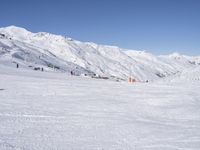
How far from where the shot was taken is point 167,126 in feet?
51.6

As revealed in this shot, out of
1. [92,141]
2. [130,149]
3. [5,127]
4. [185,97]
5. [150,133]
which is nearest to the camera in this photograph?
[130,149]

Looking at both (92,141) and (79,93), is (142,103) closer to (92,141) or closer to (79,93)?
(79,93)

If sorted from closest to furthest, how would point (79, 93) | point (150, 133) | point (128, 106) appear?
point (150, 133) < point (128, 106) < point (79, 93)

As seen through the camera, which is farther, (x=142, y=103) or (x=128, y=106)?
(x=142, y=103)

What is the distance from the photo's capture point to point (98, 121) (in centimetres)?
1595

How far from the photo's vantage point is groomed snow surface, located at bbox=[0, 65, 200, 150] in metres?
11.6

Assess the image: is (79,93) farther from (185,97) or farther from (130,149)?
(130,149)

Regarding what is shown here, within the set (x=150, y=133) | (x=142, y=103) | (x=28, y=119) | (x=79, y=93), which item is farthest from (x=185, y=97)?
(x=28, y=119)

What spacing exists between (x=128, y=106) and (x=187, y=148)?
1025 cm

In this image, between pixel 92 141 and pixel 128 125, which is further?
pixel 128 125

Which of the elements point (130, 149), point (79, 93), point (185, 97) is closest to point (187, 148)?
point (130, 149)

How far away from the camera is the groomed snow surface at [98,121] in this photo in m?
11.6

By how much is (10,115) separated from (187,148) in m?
8.19

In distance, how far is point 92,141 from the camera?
12.0 metres
